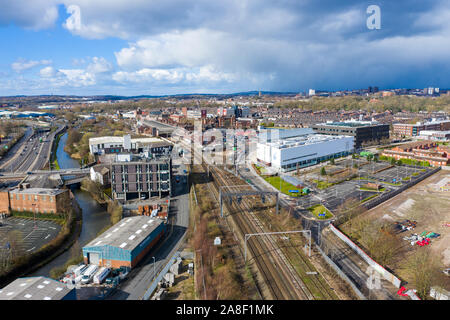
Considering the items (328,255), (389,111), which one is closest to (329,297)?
(328,255)

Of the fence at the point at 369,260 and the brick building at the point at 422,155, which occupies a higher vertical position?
the brick building at the point at 422,155

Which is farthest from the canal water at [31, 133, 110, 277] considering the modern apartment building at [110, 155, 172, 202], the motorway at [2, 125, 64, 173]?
the motorway at [2, 125, 64, 173]

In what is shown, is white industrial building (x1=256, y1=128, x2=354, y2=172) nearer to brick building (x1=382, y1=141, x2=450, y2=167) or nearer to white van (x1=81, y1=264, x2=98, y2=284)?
brick building (x1=382, y1=141, x2=450, y2=167)

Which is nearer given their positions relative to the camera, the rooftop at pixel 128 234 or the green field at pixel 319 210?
the rooftop at pixel 128 234

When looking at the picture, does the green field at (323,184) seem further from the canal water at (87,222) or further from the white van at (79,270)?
the white van at (79,270)

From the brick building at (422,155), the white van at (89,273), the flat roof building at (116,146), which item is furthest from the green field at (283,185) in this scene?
the brick building at (422,155)

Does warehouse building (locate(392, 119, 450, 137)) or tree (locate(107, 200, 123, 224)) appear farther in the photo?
warehouse building (locate(392, 119, 450, 137))
